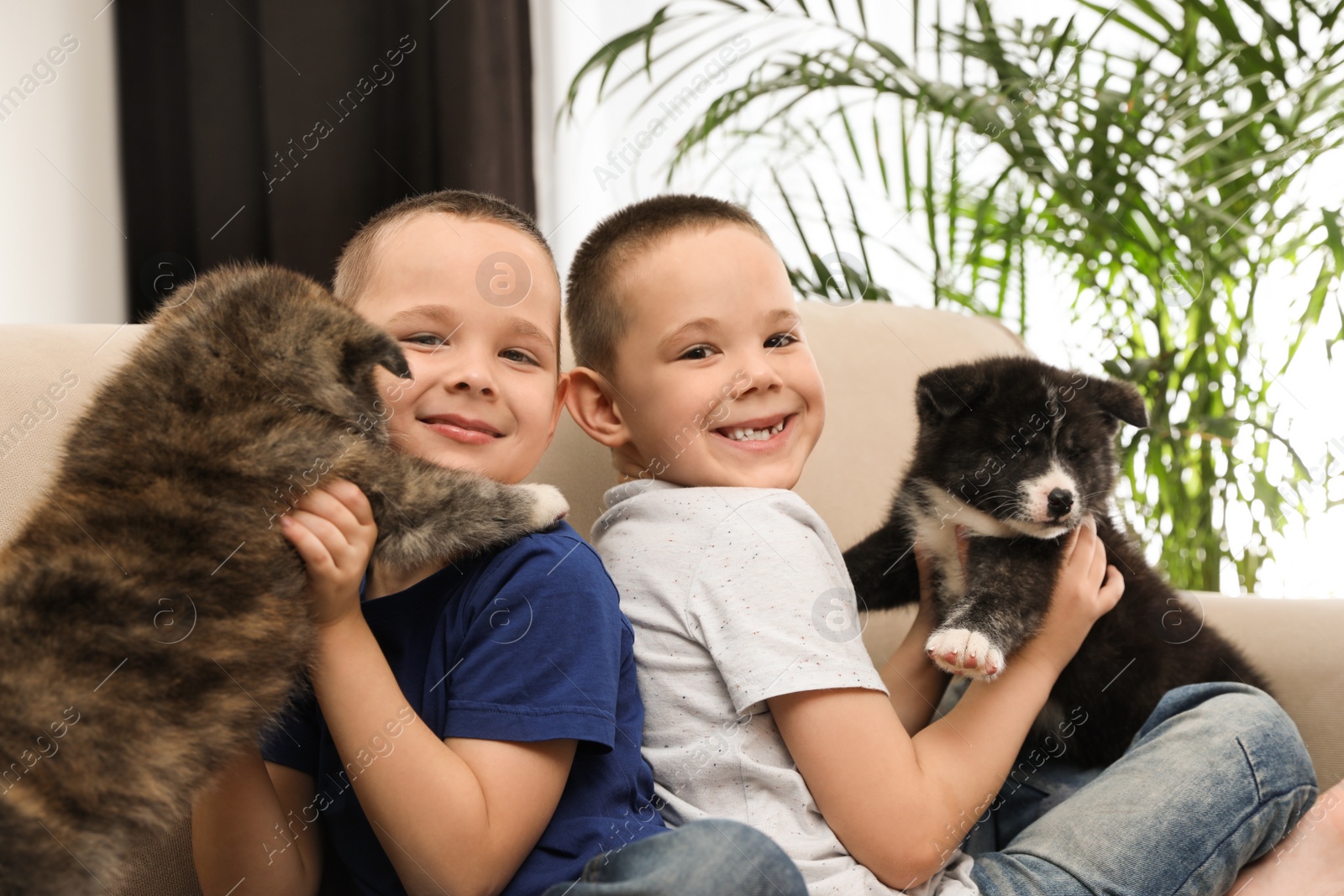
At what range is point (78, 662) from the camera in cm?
83

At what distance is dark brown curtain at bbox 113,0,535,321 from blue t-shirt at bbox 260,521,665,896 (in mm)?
1930

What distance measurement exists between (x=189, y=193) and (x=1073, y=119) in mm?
2459

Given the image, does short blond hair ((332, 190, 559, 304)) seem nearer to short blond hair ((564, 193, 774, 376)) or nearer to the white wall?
short blond hair ((564, 193, 774, 376))

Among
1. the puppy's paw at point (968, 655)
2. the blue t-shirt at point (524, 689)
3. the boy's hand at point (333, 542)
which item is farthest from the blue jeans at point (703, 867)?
the puppy's paw at point (968, 655)

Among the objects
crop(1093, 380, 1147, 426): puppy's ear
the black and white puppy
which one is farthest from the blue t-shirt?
crop(1093, 380, 1147, 426): puppy's ear

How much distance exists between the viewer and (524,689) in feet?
3.29

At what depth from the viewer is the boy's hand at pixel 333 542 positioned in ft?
3.12

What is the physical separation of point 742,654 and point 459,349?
1.67 feet

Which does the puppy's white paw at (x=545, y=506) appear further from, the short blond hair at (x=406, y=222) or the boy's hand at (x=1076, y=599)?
the boy's hand at (x=1076, y=599)

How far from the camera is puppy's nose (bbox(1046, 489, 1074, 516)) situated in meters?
1.39

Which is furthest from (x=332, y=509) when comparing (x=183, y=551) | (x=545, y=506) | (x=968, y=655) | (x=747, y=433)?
(x=968, y=655)

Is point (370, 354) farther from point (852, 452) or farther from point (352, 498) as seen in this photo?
point (852, 452)

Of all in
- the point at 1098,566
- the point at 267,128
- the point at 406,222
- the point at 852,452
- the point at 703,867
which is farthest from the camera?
the point at 267,128

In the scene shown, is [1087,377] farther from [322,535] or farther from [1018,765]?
[322,535]
